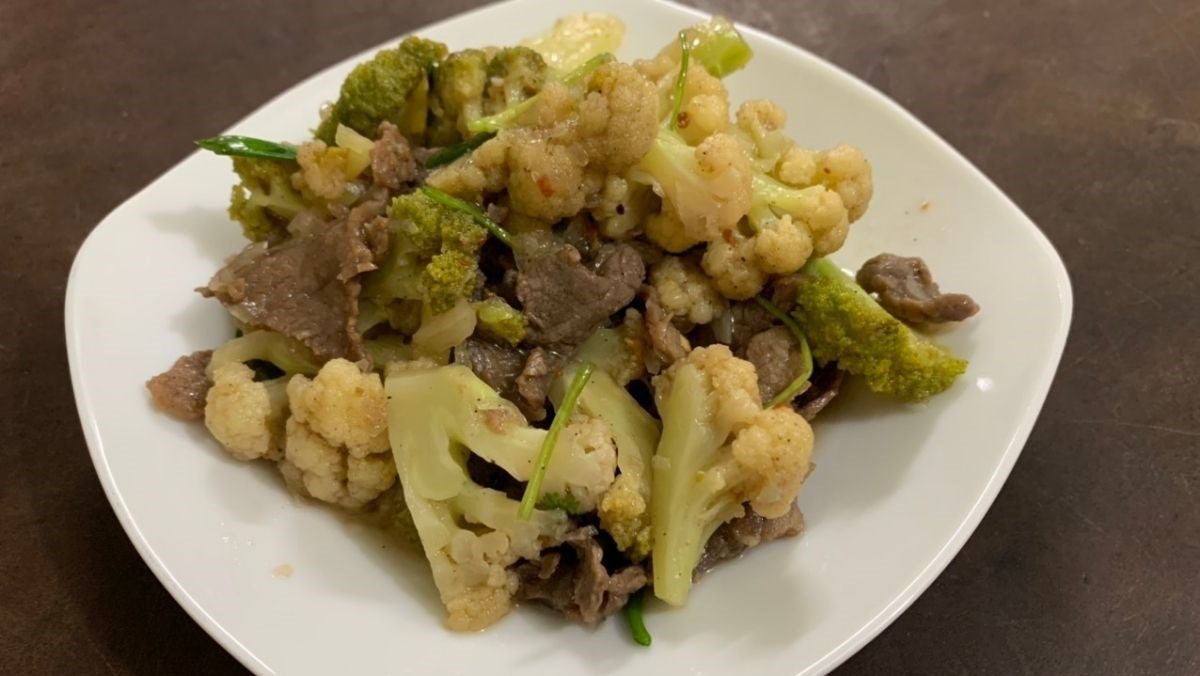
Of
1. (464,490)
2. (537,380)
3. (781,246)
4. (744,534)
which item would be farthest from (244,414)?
(781,246)

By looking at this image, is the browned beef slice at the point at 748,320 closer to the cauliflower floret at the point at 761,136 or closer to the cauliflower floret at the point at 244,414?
the cauliflower floret at the point at 761,136

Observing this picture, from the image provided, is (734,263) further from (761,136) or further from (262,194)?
(262,194)

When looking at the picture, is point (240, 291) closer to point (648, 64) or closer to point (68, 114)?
point (648, 64)

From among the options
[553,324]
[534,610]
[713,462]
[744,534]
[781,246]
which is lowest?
[534,610]

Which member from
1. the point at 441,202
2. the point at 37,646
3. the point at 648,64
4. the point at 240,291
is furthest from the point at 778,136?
the point at 37,646

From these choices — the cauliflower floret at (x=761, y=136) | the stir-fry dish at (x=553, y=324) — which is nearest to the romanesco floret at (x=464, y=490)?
the stir-fry dish at (x=553, y=324)

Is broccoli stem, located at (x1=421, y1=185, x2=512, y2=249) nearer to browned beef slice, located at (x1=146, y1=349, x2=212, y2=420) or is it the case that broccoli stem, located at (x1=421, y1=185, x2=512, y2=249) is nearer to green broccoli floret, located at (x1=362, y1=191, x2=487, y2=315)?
green broccoli floret, located at (x1=362, y1=191, x2=487, y2=315)
